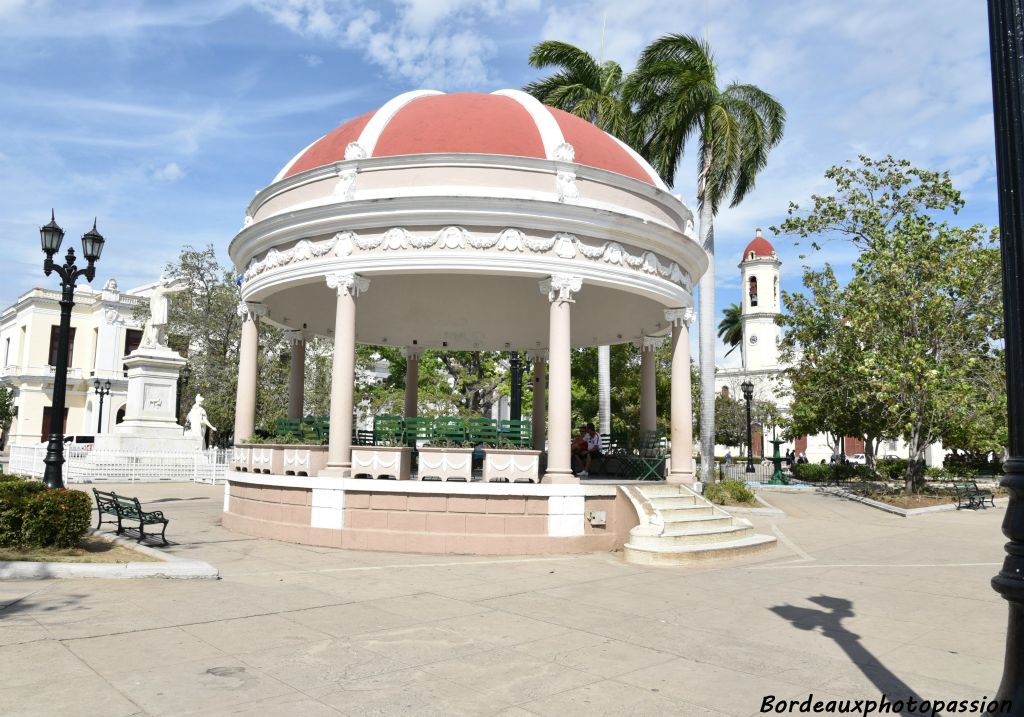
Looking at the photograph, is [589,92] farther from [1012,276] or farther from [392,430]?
[1012,276]

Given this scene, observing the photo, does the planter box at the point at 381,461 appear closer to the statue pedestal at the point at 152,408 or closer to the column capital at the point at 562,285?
the column capital at the point at 562,285

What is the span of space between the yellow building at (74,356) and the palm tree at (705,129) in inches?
2056

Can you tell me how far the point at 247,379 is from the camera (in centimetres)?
1683

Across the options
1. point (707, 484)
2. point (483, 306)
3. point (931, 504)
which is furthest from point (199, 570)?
point (931, 504)

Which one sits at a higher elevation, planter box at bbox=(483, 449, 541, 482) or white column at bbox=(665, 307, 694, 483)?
white column at bbox=(665, 307, 694, 483)

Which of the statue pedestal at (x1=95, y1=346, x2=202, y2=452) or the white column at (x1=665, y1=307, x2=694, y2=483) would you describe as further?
the statue pedestal at (x1=95, y1=346, x2=202, y2=452)

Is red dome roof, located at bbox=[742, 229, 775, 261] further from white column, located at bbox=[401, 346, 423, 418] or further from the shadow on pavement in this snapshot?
the shadow on pavement

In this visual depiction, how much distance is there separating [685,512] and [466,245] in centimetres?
688

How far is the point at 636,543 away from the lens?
1298cm

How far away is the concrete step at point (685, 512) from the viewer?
14.0m

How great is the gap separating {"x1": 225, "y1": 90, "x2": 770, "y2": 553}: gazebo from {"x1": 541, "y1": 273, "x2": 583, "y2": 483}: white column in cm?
3

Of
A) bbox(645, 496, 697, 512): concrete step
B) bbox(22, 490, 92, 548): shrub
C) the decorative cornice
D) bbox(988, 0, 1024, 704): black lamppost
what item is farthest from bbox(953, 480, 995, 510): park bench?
bbox(22, 490, 92, 548): shrub

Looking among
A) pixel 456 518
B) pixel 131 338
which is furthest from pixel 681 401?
pixel 131 338

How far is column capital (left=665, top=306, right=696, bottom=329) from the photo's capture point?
16844mm
